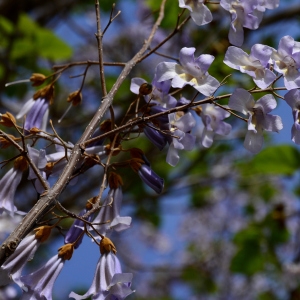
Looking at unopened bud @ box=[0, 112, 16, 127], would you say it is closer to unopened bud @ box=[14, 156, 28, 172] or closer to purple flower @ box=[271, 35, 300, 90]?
unopened bud @ box=[14, 156, 28, 172]

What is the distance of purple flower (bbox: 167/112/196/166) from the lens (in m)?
1.09

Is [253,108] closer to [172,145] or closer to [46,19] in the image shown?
[172,145]

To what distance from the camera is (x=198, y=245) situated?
4973 millimetres

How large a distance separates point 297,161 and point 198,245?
2.52 meters

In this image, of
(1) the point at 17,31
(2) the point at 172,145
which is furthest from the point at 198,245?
(2) the point at 172,145

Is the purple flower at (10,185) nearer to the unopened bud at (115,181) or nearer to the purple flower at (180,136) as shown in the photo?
the unopened bud at (115,181)

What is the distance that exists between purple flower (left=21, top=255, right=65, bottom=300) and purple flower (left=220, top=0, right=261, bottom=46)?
1.82 ft

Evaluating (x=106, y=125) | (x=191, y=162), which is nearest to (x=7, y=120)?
(x=106, y=125)

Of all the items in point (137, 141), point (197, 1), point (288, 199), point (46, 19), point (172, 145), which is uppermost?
point (197, 1)

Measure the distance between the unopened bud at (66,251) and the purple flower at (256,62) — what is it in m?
0.45

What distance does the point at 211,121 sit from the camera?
121 cm

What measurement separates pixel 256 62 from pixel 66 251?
49 cm

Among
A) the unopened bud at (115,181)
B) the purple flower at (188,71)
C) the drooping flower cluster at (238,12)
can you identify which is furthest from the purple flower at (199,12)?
the unopened bud at (115,181)

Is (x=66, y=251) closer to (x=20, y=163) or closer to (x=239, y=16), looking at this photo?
(x=20, y=163)
